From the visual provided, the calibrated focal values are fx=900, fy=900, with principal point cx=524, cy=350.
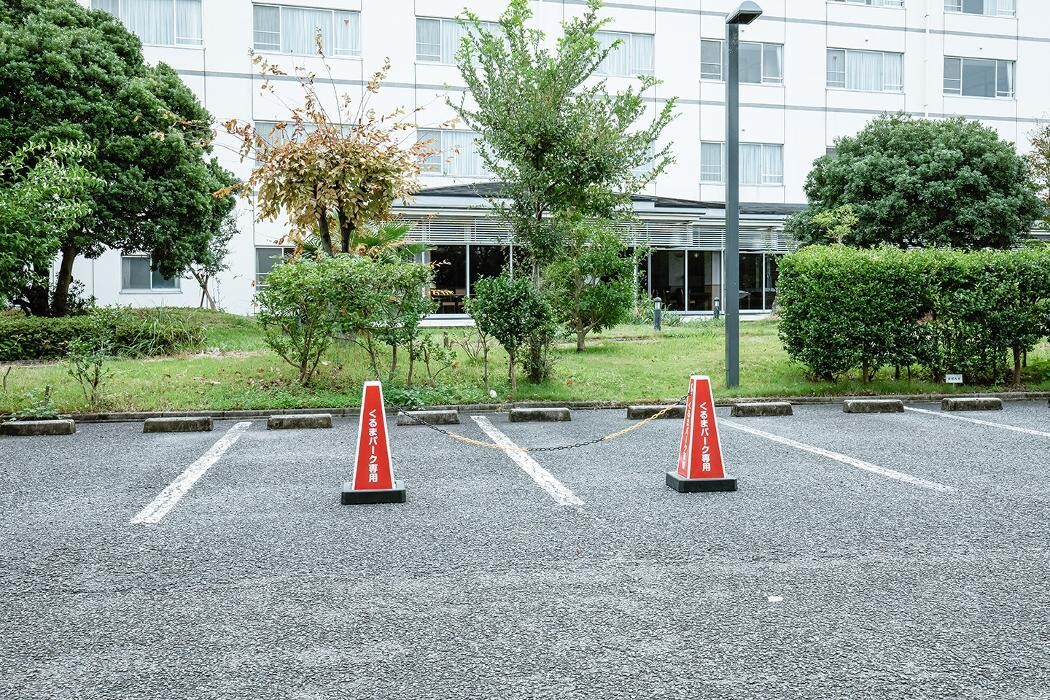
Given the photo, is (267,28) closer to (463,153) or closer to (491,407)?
(463,153)

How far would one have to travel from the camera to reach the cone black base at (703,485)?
274 inches

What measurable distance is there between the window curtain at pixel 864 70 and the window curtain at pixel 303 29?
18968 millimetres

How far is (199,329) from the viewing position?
18062 millimetres

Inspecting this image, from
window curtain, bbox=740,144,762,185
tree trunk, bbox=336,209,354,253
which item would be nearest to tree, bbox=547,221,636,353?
tree trunk, bbox=336,209,354,253

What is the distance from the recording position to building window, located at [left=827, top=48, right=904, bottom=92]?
109 ft

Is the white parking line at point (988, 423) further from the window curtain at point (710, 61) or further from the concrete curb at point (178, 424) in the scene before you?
the window curtain at point (710, 61)

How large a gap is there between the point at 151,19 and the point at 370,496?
25422mm

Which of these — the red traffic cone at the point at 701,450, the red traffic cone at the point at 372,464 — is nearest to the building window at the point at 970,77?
the red traffic cone at the point at 701,450

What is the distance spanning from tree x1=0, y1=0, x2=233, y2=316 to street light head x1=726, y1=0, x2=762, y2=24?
997 cm

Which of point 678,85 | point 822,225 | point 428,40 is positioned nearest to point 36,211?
point 822,225

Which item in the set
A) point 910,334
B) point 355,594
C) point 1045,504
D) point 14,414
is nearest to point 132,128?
point 14,414

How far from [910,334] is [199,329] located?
13.1 m

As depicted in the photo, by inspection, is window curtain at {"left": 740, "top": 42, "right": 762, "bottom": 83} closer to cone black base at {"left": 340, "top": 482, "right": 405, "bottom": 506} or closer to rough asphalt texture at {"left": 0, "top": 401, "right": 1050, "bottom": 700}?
rough asphalt texture at {"left": 0, "top": 401, "right": 1050, "bottom": 700}

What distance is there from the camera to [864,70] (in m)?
33.7
